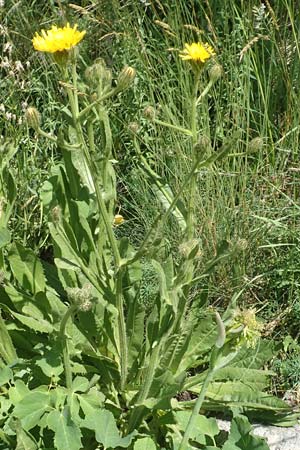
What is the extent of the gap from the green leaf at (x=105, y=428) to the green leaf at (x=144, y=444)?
8cm

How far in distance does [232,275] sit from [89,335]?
0.69m

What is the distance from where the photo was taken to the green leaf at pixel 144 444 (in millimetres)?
2088

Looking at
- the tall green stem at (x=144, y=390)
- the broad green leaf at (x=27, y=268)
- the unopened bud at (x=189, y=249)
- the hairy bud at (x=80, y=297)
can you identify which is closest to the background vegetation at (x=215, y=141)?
the broad green leaf at (x=27, y=268)

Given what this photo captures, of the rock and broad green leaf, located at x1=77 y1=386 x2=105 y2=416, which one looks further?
the rock

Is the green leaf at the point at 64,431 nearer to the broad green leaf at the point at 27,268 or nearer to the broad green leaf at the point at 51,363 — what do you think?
the broad green leaf at the point at 51,363

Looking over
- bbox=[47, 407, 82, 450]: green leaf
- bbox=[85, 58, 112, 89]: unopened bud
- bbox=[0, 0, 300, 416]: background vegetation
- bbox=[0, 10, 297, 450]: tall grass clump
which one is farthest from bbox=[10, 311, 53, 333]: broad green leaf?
bbox=[85, 58, 112, 89]: unopened bud

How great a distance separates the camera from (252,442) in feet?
6.75

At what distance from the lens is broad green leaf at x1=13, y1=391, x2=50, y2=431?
1.96 meters

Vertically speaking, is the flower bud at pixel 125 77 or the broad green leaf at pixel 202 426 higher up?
the flower bud at pixel 125 77

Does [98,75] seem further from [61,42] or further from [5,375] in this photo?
[5,375]

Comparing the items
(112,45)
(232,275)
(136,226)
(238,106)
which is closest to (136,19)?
(112,45)

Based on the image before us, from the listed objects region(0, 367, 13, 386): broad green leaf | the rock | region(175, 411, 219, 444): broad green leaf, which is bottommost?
the rock

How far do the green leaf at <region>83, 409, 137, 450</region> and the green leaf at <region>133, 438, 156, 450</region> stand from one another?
75 millimetres

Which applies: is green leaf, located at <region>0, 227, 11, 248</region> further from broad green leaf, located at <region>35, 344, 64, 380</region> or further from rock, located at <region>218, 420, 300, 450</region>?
rock, located at <region>218, 420, 300, 450</region>
